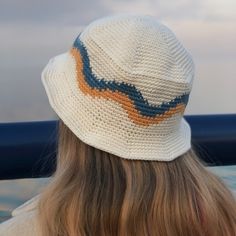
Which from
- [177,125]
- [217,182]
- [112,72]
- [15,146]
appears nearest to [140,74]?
[112,72]

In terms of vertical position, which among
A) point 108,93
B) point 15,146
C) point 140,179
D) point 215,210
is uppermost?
point 108,93

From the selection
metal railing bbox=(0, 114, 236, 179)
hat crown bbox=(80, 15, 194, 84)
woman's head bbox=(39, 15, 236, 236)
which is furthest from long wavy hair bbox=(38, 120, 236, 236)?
metal railing bbox=(0, 114, 236, 179)

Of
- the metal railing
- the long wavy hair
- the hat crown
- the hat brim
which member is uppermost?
the hat crown

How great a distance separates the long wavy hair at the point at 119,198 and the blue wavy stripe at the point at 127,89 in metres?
0.09

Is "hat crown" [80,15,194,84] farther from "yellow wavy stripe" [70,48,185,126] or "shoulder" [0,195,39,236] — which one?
"shoulder" [0,195,39,236]

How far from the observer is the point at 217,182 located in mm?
1405

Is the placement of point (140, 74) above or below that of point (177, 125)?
above

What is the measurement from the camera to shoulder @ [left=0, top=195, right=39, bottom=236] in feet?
4.31

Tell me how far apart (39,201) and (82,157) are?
0.11 metres

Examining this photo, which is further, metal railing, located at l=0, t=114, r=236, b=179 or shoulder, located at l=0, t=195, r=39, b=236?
metal railing, located at l=0, t=114, r=236, b=179

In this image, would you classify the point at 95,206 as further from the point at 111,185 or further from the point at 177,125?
the point at 177,125

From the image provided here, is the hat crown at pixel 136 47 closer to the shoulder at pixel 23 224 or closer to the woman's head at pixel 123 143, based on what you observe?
the woman's head at pixel 123 143

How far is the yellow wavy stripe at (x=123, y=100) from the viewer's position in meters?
1.24

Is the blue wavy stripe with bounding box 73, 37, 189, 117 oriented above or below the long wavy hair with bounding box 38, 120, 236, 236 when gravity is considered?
above
